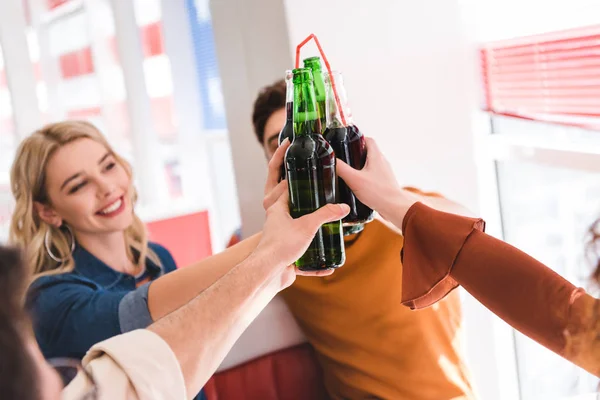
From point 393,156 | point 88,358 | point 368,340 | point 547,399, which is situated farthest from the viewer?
point 547,399

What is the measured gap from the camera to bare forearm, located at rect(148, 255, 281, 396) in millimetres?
875

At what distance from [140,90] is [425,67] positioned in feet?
8.29

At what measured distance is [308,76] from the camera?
1.01 m

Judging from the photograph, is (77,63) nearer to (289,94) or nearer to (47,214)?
(47,214)

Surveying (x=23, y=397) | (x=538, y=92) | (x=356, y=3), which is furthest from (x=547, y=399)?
(x=23, y=397)

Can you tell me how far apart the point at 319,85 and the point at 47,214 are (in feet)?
3.86

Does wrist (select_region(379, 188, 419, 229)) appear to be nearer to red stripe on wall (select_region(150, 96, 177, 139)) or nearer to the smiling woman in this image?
the smiling woman

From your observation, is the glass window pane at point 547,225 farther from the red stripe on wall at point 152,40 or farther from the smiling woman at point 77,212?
the red stripe on wall at point 152,40

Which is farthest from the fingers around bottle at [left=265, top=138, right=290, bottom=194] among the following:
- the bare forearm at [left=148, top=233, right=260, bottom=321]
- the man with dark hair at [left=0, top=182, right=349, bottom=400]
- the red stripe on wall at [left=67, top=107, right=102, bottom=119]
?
the red stripe on wall at [left=67, top=107, right=102, bottom=119]

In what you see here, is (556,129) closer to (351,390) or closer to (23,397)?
(351,390)

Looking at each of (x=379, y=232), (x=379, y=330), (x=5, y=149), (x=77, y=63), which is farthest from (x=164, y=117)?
(x=379, y=330)

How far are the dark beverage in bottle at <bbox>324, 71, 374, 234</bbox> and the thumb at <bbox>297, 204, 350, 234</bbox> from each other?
10 cm

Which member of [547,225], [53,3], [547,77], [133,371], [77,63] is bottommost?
[547,225]

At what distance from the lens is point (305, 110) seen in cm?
101
